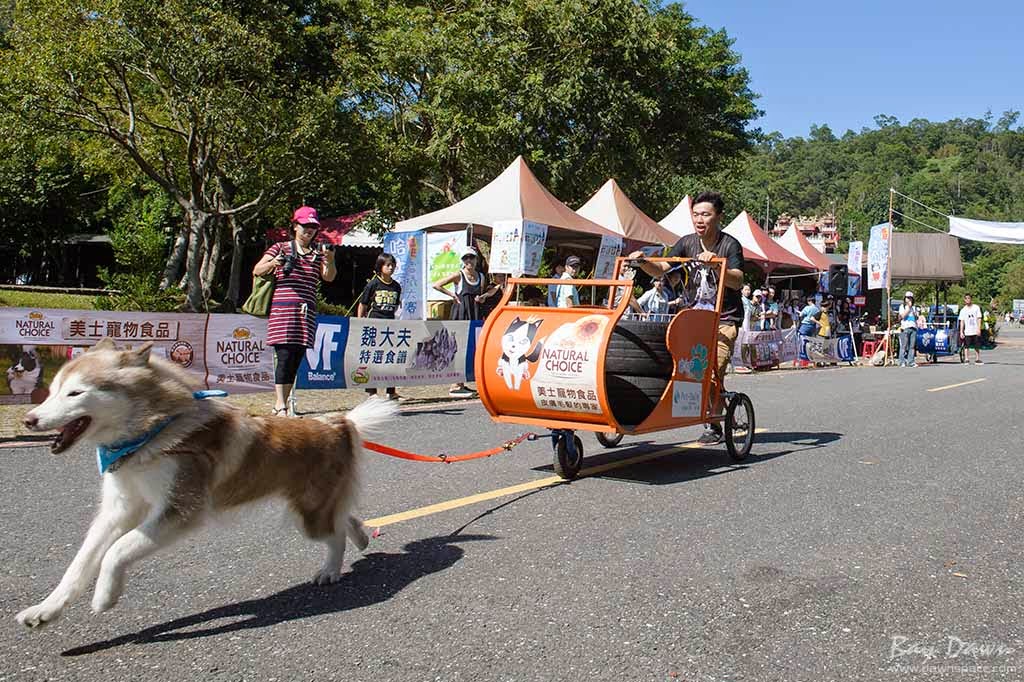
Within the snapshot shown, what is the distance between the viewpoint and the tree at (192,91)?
22.2 meters

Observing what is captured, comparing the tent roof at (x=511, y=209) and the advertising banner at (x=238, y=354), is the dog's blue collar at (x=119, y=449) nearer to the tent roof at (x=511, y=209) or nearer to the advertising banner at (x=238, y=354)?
the advertising banner at (x=238, y=354)

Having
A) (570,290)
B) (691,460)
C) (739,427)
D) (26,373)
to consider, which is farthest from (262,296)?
(570,290)

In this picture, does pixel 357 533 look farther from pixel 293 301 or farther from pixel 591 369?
pixel 293 301

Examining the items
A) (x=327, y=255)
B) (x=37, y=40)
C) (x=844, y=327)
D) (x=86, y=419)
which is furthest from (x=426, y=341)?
(x=844, y=327)

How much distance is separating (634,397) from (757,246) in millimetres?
22016

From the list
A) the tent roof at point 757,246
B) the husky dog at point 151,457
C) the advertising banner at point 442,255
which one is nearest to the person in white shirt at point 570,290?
the advertising banner at point 442,255

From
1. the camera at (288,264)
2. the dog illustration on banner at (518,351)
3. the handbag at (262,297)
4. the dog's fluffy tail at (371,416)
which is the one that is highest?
the camera at (288,264)

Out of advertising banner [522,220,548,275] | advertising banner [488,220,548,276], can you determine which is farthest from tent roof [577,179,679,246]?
advertising banner [488,220,548,276]

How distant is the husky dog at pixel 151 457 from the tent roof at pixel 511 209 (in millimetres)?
13873

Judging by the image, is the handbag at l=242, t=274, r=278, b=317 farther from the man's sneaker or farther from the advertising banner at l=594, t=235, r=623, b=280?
the advertising banner at l=594, t=235, r=623, b=280

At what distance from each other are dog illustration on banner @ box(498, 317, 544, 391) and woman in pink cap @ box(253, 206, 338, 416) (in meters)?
2.31

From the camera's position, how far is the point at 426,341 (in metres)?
12.3

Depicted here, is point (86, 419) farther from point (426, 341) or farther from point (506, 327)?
point (426, 341)

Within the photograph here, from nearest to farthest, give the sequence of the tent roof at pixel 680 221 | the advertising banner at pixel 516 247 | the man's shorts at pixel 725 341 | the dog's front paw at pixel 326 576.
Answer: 1. the dog's front paw at pixel 326 576
2. the man's shorts at pixel 725 341
3. the advertising banner at pixel 516 247
4. the tent roof at pixel 680 221
